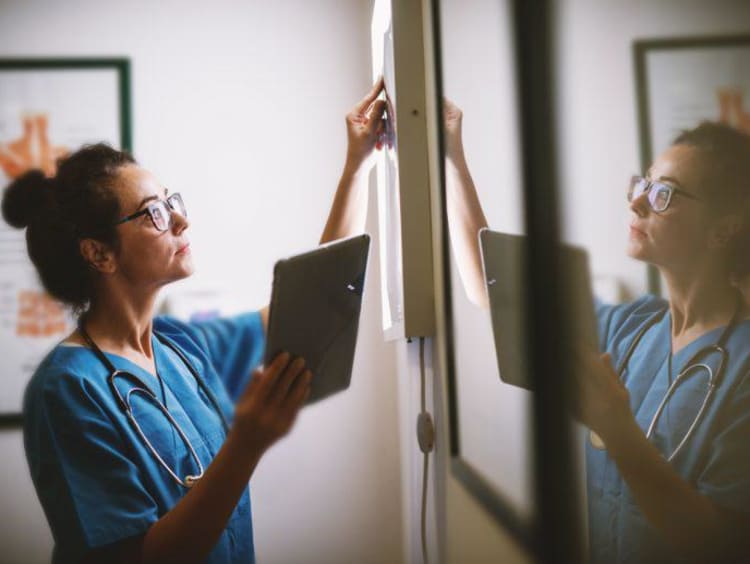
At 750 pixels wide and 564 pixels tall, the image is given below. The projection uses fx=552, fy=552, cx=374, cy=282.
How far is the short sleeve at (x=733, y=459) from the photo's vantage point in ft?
0.83

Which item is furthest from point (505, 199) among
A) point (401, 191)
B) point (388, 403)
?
point (388, 403)

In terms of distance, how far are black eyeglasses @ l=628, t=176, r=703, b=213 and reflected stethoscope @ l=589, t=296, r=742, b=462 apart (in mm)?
54

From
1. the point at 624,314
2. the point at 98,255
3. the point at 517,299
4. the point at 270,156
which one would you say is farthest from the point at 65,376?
the point at 270,156

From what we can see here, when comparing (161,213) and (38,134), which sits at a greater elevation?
(38,134)

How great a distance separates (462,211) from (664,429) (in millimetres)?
413

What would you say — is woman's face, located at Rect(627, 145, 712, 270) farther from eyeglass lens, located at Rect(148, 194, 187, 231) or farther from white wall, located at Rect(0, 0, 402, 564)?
white wall, located at Rect(0, 0, 402, 564)

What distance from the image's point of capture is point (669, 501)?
0.98 ft

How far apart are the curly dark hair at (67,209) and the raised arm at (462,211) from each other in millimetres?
624

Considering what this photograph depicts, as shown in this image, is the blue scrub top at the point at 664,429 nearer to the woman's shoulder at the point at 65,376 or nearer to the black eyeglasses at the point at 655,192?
the black eyeglasses at the point at 655,192

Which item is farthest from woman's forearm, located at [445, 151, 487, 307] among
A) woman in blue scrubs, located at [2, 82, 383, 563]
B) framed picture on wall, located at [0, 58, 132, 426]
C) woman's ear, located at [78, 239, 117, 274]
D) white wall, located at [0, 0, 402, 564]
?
framed picture on wall, located at [0, 58, 132, 426]

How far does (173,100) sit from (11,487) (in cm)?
120

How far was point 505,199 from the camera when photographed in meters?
0.51

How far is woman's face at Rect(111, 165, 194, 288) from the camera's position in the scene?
1.00 metres

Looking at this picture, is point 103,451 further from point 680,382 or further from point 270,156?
point 270,156
